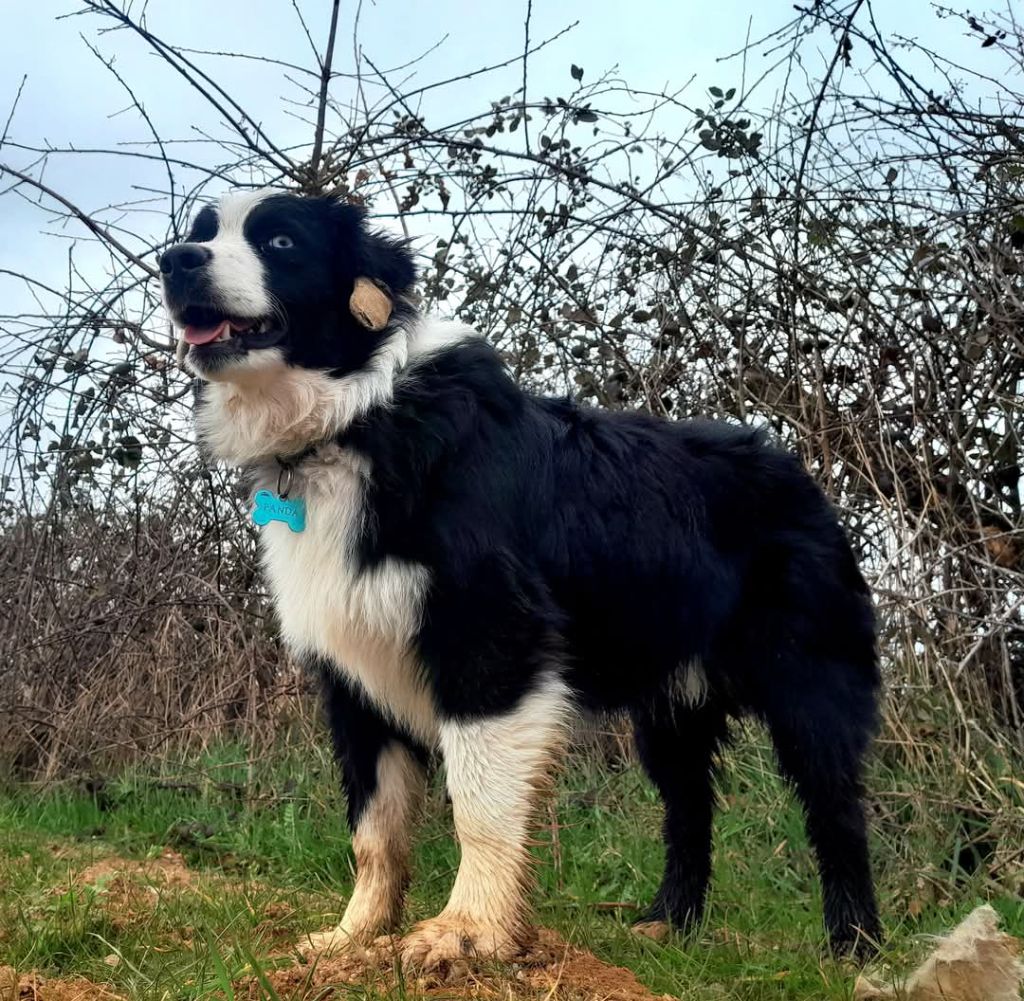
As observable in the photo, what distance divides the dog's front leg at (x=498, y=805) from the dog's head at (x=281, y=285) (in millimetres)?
1090

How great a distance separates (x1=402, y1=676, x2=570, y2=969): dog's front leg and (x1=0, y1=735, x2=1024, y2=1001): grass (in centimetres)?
40

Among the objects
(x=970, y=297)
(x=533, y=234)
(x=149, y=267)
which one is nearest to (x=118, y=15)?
(x=149, y=267)

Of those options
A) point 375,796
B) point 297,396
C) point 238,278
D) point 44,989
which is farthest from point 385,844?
point 238,278

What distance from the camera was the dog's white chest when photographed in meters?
2.86

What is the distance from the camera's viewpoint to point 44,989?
2361 millimetres

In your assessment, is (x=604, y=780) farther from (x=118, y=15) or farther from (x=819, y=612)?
(x=118, y=15)

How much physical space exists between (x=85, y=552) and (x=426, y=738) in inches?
148

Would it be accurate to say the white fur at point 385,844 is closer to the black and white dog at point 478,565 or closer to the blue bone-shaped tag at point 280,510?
the black and white dog at point 478,565

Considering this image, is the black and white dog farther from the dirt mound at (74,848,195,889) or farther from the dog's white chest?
the dirt mound at (74,848,195,889)

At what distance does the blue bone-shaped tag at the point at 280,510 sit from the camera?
3.07 metres

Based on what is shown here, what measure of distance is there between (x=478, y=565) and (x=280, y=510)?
0.63 m

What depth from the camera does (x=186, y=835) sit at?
492 centimetres

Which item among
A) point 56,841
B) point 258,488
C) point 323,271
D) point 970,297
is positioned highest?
point 970,297

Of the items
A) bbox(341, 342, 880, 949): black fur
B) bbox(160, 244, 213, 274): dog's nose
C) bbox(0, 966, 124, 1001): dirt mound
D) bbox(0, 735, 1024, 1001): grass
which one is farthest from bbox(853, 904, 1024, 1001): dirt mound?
bbox(160, 244, 213, 274): dog's nose
